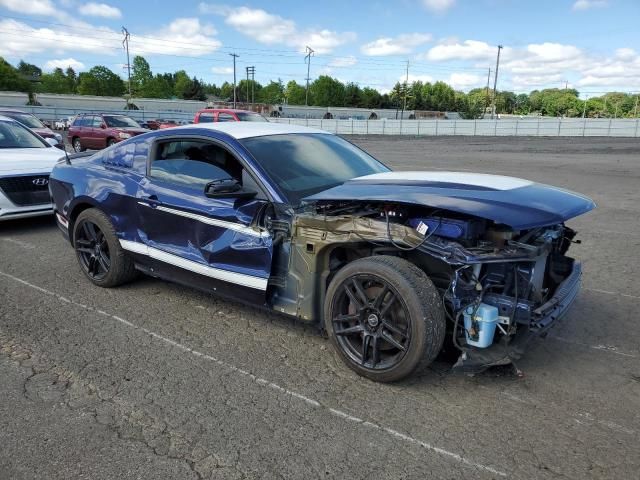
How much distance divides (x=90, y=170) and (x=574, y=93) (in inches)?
7109

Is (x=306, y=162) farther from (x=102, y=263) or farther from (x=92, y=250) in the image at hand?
(x=92, y=250)

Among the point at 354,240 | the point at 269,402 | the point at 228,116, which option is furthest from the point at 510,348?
the point at 228,116

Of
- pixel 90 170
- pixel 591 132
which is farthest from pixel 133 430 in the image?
pixel 591 132

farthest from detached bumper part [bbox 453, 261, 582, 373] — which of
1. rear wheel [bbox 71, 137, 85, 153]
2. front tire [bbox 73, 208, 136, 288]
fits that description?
rear wheel [bbox 71, 137, 85, 153]

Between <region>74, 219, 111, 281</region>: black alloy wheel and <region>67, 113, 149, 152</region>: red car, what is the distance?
592 inches

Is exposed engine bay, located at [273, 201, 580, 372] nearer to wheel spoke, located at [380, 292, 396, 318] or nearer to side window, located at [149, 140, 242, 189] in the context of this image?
wheel spoke, located at [380, 292, 396, 318]

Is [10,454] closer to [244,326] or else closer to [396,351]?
[244,326]

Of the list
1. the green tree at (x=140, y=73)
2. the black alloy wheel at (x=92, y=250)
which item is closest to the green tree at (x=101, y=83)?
the green tree at (x=140, y=73)

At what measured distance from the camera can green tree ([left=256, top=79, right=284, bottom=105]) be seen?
14225 centimetres

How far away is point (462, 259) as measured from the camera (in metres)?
2.97

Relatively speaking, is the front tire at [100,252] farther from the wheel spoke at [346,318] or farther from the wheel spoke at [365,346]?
the wheel spoke at [365,346]

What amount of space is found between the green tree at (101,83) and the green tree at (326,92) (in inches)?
1788

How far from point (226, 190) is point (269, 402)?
148cm

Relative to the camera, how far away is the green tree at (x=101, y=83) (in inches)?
4252
